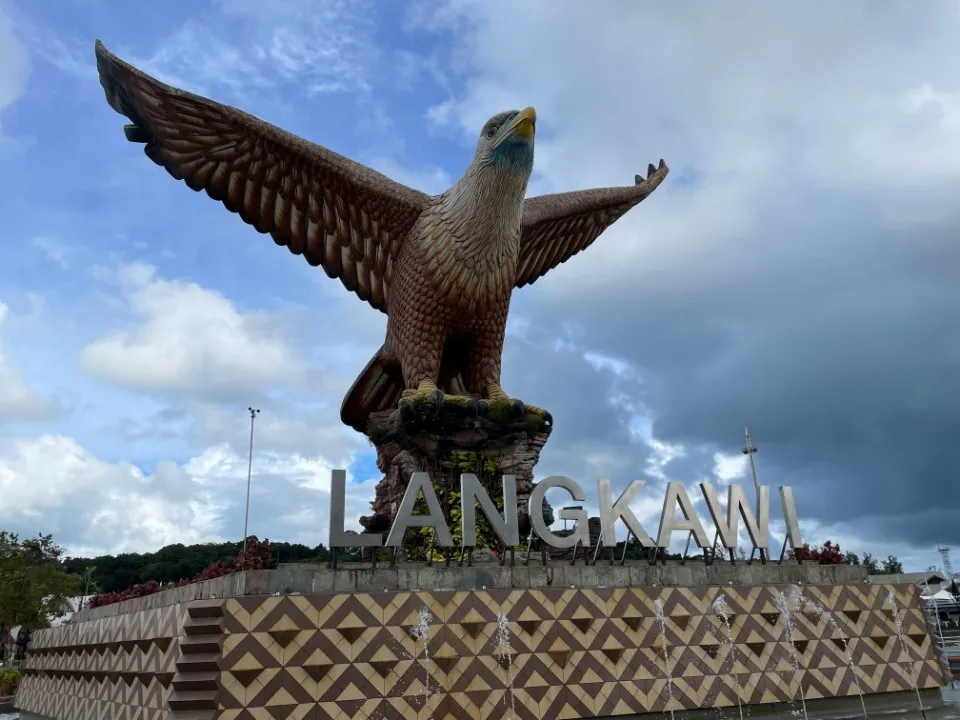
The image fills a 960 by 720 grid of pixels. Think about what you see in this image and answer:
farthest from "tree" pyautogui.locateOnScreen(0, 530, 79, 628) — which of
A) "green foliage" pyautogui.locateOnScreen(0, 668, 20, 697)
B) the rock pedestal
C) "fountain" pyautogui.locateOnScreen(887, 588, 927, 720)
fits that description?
"fountain" pyautogui.locateOnScreen(887, 588, 927, 720)

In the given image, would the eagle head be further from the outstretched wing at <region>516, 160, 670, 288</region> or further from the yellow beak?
the outstretched wing at <region>516, 160, 670, 288</region>

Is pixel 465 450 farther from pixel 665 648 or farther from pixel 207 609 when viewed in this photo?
pixel 207 609

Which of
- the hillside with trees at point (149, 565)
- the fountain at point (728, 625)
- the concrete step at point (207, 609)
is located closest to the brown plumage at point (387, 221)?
the fountain at point (728, 625)

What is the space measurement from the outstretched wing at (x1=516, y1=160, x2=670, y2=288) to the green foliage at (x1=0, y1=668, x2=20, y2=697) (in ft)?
71.6

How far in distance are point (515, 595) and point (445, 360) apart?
6.09 metres

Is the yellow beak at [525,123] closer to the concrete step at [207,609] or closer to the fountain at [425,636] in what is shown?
the fountain at [425,636]

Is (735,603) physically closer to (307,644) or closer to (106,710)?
(307,644)

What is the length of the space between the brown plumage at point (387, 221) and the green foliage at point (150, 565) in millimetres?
33581

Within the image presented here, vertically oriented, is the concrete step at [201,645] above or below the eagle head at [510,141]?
below

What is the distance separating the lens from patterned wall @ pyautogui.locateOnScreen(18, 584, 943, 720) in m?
9.75

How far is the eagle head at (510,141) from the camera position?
13492mm

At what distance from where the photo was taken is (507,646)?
10.8 metres

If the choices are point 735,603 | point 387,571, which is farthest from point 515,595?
point 735,603

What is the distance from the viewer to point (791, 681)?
12.2m
